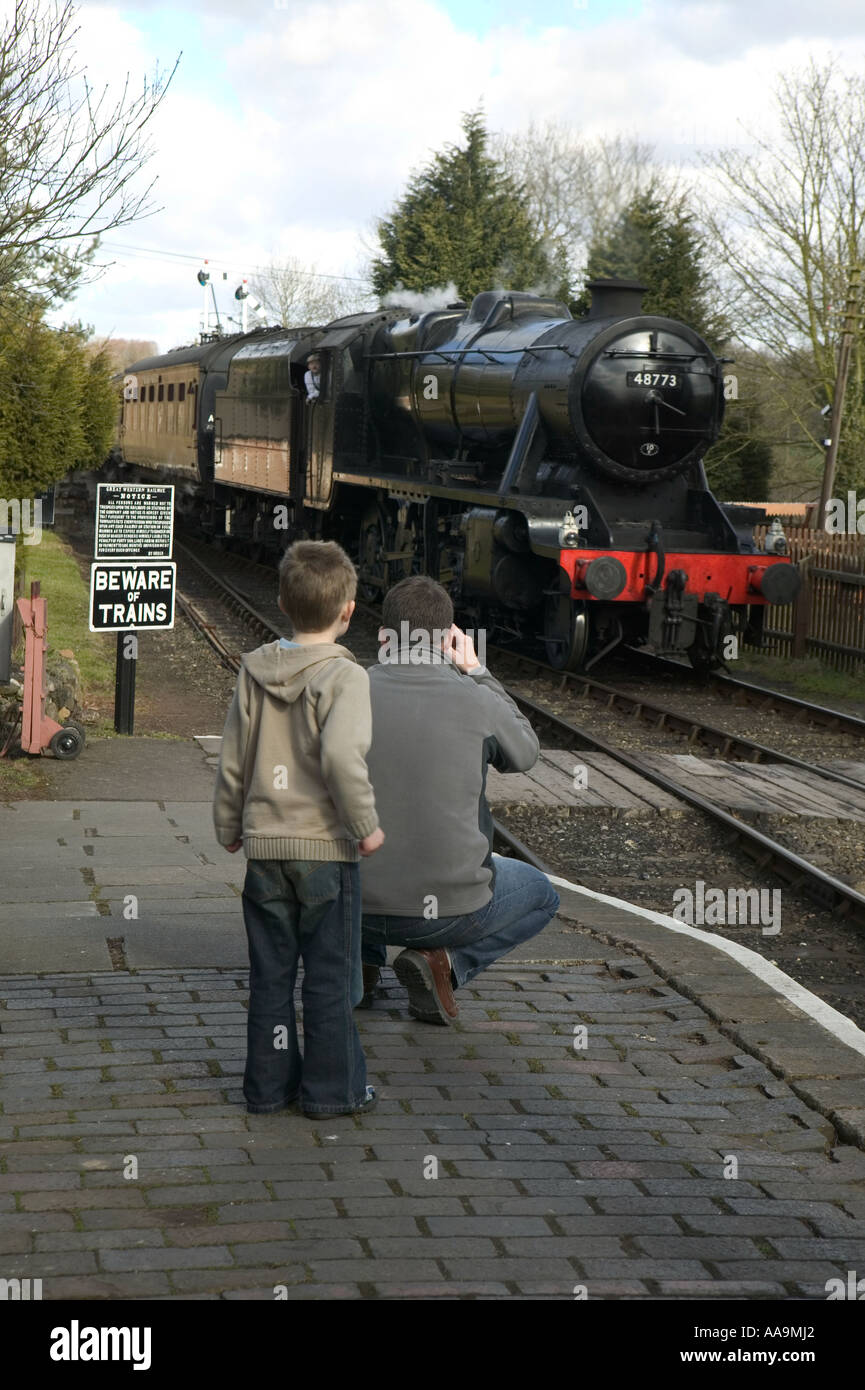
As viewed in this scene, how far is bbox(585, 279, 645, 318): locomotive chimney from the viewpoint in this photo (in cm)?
1461

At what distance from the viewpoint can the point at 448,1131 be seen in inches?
161

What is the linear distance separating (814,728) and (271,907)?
31.3ft

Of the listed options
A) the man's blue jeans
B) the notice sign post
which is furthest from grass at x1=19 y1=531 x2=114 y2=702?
the man's blue jeans

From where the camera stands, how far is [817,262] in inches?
1225

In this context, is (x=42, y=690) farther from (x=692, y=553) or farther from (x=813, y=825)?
(x=692, y=553)

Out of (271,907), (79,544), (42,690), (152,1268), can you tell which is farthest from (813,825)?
(79,544)

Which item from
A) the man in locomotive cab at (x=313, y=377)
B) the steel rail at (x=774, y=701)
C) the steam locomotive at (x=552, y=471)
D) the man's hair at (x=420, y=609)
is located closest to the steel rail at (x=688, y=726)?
the steam locomotive at (x=552, y=471)

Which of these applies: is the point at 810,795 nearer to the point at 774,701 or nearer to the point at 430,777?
the point at 774,701

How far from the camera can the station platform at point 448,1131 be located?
333 centimetres

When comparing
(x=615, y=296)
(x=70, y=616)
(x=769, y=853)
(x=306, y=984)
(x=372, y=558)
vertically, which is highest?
(x=615, y=296)

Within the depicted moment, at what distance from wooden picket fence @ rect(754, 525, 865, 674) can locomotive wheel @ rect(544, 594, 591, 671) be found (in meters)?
4.05

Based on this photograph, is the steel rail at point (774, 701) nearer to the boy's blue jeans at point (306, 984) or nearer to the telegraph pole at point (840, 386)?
the boy's blue jeans at point (306, 984)

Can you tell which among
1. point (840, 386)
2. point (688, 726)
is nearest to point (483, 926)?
point (688, 726)

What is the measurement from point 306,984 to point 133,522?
22.0ft
